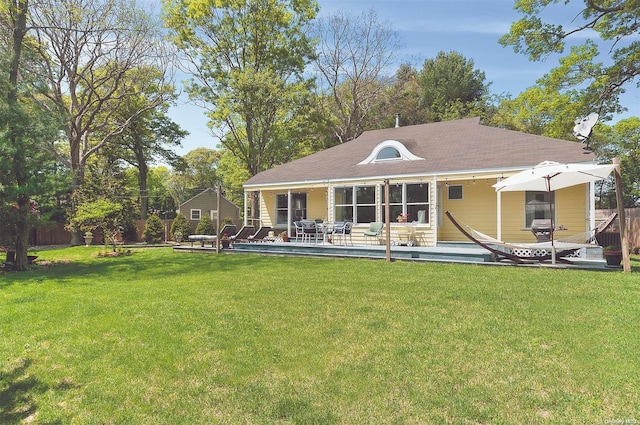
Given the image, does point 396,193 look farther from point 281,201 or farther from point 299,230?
point 281,201

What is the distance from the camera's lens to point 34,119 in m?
10.7

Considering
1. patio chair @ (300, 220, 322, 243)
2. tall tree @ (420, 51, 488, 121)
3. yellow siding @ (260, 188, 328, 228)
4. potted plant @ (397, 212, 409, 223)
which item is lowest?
patio chair @ (300, 220, 322, 243)

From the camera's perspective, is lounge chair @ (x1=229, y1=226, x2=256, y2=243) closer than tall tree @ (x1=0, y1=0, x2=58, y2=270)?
No

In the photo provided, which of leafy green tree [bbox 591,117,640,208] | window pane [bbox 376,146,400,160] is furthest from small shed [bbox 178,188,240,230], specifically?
leafy green tree [bbox 591,117,640,208]

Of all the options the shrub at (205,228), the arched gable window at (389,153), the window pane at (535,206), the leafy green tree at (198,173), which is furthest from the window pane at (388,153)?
the leafy green tree at (198,173)

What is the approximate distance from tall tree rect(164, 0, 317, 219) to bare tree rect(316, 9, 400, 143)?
2032 millimetres

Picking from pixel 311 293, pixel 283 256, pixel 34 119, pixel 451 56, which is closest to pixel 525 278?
pixel 311 293

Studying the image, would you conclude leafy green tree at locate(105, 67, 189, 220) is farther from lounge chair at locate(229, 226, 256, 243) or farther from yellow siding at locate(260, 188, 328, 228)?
lounge chair at locate(229, 226, 256, 243)

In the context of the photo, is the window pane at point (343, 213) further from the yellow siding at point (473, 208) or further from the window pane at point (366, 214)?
the yellow siding at point (473, 208)

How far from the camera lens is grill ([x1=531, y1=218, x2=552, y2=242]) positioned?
10906 mm

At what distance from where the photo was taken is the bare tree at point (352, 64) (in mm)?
26609

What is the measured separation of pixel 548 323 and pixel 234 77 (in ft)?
72.7

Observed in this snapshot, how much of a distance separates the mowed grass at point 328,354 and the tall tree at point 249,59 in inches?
678

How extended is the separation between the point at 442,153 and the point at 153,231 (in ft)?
55.0
